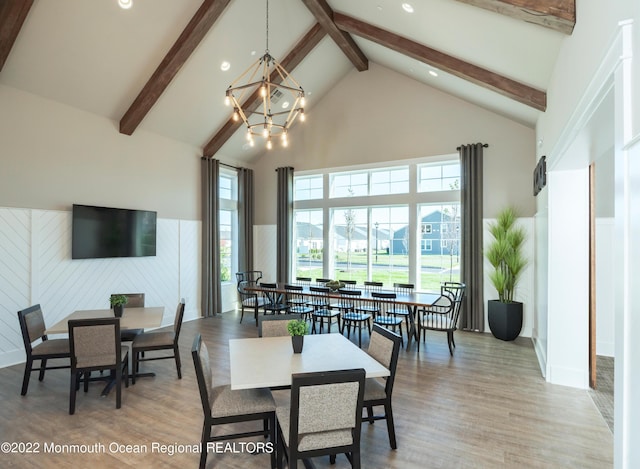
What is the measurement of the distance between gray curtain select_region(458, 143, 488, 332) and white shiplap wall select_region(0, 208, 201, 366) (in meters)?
5.75

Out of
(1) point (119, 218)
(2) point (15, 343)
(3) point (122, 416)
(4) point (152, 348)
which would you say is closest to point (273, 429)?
(3) point (122, 416)

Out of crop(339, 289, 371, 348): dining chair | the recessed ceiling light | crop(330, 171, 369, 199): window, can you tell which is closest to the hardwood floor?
crop(339, 289, 371, 348): dining chair

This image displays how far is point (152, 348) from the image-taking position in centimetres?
406

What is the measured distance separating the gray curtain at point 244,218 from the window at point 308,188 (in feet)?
3.93

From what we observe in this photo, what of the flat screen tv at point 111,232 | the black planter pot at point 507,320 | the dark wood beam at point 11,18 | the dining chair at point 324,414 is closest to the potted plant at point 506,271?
the black planter pot at point 507,320

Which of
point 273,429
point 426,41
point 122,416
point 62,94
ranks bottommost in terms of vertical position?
point 122,416

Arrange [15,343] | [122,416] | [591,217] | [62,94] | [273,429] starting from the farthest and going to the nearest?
[62,94]
[15,343]
[591,217]
[122,416]
[273,429]

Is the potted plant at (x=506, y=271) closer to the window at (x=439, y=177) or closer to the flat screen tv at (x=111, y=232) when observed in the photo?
the window at (x=439, y=177)

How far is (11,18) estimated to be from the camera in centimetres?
390

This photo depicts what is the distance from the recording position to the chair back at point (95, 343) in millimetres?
3330

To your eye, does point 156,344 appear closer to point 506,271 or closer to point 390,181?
point 390,181

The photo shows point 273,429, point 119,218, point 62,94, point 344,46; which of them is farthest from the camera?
point 344,46

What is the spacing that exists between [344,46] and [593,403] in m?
6.59

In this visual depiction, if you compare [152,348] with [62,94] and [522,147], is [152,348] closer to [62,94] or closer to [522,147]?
[62,94]
